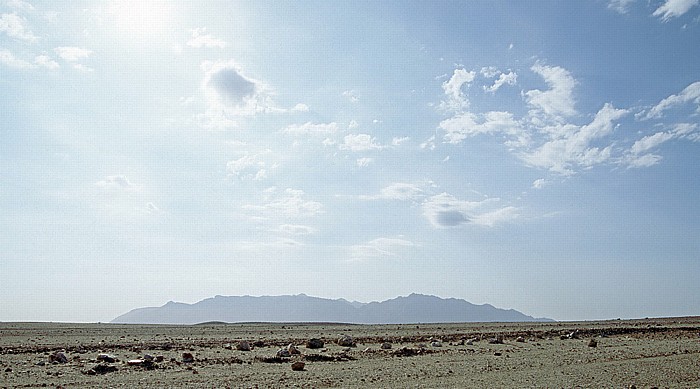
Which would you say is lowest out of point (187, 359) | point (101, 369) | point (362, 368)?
point (362, 368)

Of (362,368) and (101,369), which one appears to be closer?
(101,369)

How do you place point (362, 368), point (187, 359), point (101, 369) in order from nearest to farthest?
point (101, 369) → point (362, 368) → point (187, 359)

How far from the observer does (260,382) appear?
18.1m

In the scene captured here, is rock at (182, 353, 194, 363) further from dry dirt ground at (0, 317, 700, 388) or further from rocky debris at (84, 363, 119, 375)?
rocky debris at (84, 363, 119, 375)

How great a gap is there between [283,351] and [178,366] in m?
5.48

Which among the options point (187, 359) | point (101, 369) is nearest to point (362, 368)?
point (187, 359)

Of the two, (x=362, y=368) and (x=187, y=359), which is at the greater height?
(x=187, y=359)

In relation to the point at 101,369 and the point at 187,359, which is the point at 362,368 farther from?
the point at 101,369

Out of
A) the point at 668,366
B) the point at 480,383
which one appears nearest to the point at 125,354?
the point at 480,383

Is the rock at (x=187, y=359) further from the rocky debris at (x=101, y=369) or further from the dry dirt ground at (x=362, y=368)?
the rocky debris at (x=101, y=369)

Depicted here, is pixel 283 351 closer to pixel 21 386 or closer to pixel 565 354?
pixel 21 386

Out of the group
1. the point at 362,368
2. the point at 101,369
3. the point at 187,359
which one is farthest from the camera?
the point at 187,359

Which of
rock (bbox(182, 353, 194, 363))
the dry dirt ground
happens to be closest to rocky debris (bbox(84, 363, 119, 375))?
the dry dirt ground

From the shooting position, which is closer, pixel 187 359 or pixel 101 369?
pixel 101 369
